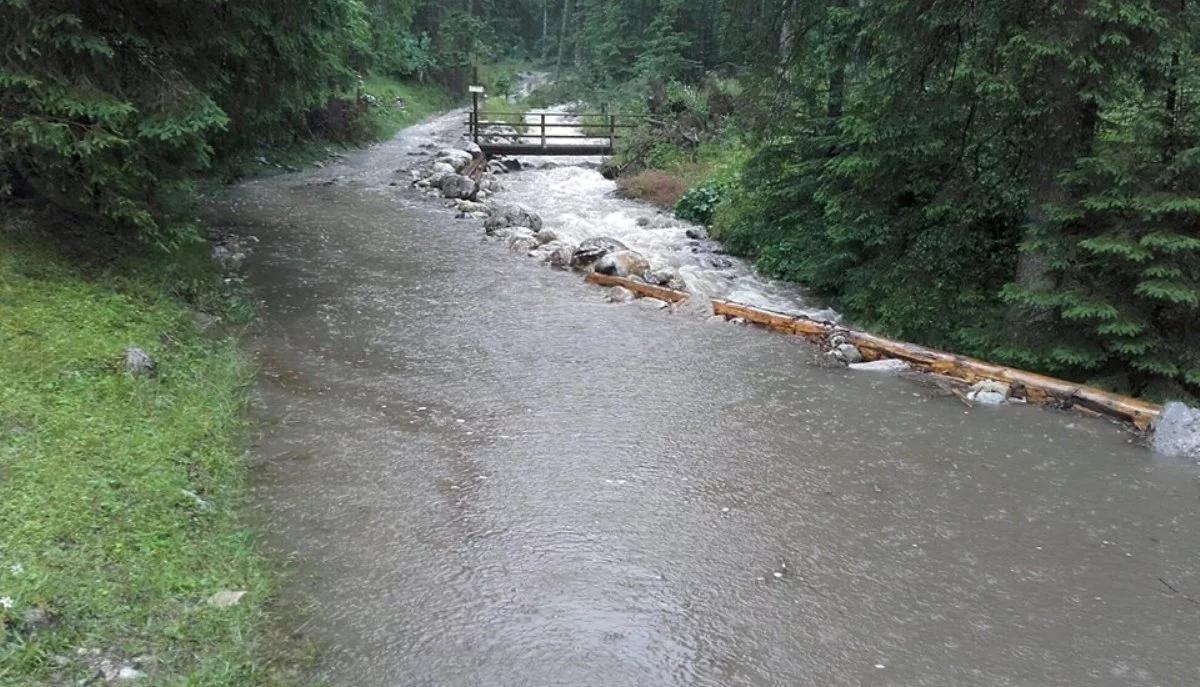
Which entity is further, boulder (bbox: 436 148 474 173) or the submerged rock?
boulder (bbox: 436 148 474 173)

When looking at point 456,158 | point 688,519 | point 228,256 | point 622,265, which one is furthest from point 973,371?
point 456,158

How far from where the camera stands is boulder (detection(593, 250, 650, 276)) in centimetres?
1233

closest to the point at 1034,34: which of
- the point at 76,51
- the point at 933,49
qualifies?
the point at 933,49

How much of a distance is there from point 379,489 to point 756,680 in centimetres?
293

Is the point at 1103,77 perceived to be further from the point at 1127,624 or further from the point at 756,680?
the point at 756,680

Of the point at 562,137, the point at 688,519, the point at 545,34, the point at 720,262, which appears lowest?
the point at 720,262

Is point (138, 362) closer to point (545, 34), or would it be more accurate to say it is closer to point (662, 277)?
point (662, 277)

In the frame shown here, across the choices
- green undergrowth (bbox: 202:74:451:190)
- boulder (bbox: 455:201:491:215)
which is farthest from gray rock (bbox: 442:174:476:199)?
green undergrowth (bbox: 202:74:451:190)

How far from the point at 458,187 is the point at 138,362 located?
13407 millimetres

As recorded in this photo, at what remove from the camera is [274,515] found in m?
5.48

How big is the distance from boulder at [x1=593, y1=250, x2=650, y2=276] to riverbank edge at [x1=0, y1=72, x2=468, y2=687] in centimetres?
528

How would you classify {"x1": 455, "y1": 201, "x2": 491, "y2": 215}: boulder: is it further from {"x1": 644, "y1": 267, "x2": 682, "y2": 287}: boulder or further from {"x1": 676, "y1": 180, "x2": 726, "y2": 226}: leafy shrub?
{"x1": 644, "y1": 267, "x2": 682, "y2": 287}: boulder

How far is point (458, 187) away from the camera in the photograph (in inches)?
770

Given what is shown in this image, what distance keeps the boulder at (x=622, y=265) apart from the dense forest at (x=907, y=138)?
2.24 m
